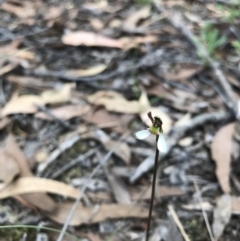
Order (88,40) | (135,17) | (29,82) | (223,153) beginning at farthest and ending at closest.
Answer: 1. (135,17)
2. (88,40)
3. (29,82)
4. (223,153)

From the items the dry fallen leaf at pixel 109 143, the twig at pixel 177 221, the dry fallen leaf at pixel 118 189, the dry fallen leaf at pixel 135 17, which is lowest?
the dry fallen leaf at pixel 135 17

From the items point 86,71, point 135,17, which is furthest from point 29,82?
point 135,17

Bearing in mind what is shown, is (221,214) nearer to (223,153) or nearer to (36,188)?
(223,153)

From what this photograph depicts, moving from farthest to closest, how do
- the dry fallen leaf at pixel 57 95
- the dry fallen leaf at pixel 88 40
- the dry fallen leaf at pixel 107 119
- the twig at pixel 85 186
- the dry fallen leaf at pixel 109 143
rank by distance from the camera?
1. the dry fallen leaf at pixel 88 40
2. the dry fallen leaf at pixel 57 95
3. the dry fallen leaf at pixel 107 119
4. the dry fallen leaf at pixel 109 143
5. the twig at pixel 85 186

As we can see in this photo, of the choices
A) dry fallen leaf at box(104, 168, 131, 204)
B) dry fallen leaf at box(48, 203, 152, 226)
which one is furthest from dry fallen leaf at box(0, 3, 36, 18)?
dry fallen leaf at box(48, 203, 152, 226)

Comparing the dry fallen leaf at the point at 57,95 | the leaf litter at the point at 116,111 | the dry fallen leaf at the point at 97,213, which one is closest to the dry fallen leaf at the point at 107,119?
the leaf litter at the point at 116,111

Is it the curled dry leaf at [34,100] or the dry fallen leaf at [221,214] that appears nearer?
the dry fallen leaf at [221,214]

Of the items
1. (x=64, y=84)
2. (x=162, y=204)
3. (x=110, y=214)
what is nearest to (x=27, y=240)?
(x=110, y=214)

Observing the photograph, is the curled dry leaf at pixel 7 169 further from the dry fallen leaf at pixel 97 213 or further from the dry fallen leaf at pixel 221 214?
the dry fallen leaf at pixel 221 214
